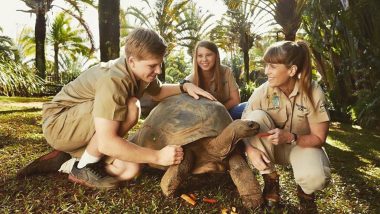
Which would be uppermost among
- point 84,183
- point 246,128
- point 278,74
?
point 278,74

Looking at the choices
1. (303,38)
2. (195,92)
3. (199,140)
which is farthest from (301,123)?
(303,38)

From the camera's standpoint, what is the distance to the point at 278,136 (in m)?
2.21

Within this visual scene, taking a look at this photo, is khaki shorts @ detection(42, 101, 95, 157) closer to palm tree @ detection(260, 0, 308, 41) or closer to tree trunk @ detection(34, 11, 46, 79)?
palm tree @ detection(260, 0, 308, 41)

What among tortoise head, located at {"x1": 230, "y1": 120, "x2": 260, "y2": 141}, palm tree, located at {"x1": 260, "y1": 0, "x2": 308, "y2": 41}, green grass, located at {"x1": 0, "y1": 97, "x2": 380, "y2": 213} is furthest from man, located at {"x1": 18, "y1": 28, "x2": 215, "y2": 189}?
palm tree, located at {"x1": 260, "y1": 0, "x2": 308, "y2": 41}

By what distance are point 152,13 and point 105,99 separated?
20.3 meters

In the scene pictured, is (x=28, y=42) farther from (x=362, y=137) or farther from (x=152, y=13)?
(x=362, y=137)

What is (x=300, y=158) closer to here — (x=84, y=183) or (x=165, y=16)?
(x=84, y=183)

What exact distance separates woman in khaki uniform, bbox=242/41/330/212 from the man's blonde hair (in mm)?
763

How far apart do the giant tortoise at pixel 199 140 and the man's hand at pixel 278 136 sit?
21 cm

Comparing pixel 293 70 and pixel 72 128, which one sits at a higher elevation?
pixel 293 70

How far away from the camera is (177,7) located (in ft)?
64.0

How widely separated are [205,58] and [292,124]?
138 centimetres

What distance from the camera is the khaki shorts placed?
2467mm

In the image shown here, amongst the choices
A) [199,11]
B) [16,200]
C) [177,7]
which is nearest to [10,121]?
[16,200]
